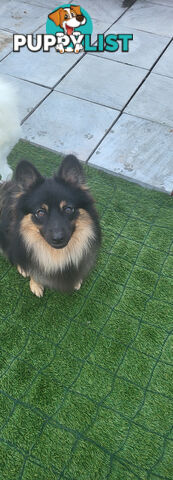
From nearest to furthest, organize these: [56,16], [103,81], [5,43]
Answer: [103,81]
[5,43]
[56,16]

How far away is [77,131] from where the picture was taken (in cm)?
476

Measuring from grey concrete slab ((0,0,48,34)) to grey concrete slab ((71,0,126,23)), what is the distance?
831 millimetres

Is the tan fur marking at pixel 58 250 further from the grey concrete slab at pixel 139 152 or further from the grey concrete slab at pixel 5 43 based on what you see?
A: the grey concrete slab at pixel 5 43

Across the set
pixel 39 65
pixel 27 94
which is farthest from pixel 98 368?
pixel 39 65

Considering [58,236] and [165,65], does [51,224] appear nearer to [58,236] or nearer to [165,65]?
[58,236]

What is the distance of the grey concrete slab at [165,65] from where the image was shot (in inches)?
217

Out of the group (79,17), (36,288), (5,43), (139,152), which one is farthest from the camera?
(79,17)

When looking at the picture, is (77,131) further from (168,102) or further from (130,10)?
(130,10)

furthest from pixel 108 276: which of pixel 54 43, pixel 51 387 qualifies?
pixel 54 43

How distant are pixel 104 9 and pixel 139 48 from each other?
1.45m

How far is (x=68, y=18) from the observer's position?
6.13 meters

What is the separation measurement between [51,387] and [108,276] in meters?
1.24

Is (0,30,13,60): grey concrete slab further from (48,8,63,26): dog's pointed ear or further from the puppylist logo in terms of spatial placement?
(48,8,63,26): dog's pointed ear

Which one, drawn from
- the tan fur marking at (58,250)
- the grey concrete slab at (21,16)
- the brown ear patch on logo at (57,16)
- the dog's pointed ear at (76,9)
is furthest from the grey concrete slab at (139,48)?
the tan fur marking at (58,250)
